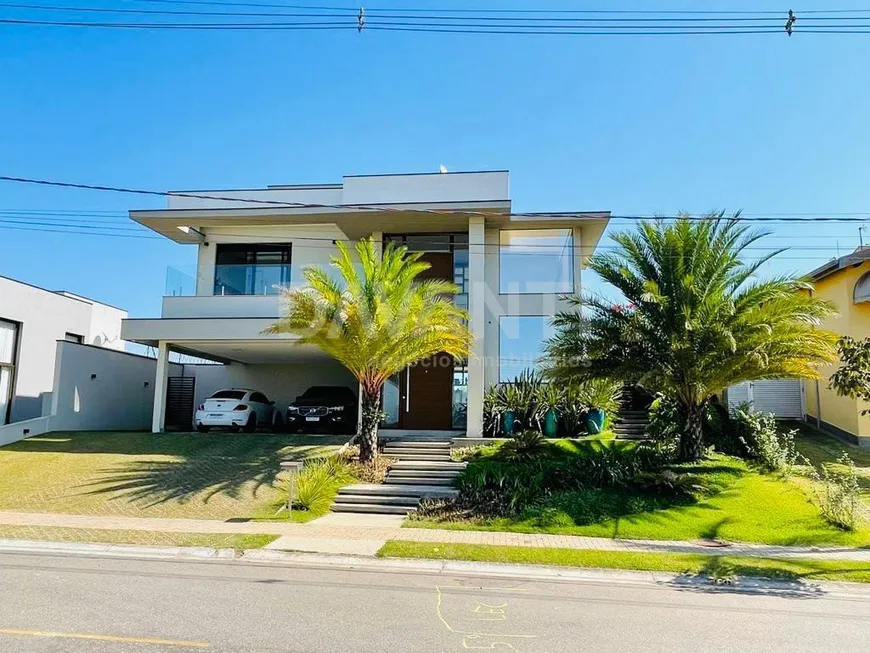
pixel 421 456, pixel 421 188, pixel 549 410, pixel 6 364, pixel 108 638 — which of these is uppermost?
pixel 421 188

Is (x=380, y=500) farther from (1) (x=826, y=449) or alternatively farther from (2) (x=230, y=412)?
(1) (x=826, y=449)

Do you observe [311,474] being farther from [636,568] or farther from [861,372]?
[861,372]

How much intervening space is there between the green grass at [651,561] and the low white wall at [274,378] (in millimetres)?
14298

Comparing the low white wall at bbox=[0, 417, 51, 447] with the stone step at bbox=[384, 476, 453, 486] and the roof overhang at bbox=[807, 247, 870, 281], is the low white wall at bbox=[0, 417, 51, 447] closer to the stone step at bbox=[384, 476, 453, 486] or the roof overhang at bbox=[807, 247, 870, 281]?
the stone step at bbox=[384, 476, 453, 486]

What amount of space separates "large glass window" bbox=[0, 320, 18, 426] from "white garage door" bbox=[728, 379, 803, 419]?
2328 cm

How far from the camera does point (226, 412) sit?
1822 centimetres

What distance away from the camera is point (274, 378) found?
23.8 metres

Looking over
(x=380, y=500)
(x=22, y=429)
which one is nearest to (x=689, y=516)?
(x=380, y=500)

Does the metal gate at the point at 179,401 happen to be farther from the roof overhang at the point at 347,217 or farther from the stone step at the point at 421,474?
the stone step at the point at 421,474

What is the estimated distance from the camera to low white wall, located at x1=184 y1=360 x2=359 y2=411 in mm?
23094

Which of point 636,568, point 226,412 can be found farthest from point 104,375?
point 636,568

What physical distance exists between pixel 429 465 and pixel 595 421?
466 cm

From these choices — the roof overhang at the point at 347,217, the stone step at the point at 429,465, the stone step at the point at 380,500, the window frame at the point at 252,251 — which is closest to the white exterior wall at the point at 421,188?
the roof overhang at the point at 347,217

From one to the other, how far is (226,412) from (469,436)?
7782 mm
